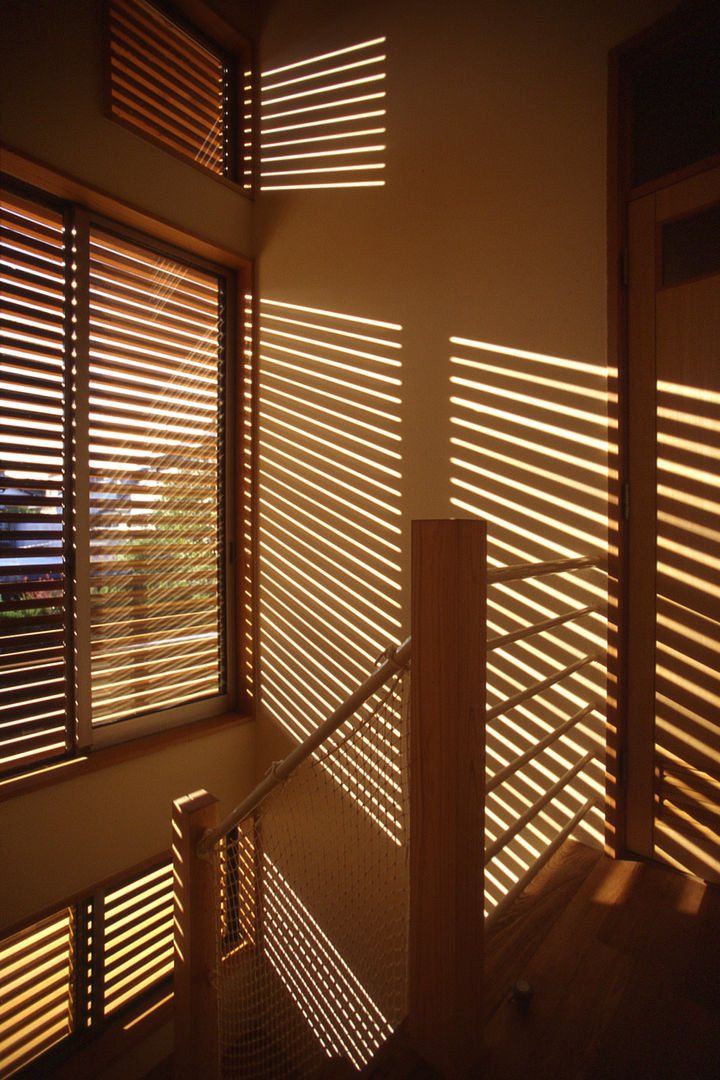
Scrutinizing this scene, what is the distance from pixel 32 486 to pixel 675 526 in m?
2.41

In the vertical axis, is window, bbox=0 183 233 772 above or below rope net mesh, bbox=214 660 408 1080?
above

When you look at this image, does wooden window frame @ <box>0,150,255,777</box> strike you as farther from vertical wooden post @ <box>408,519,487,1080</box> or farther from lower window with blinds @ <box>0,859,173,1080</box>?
vertical wooden post @ <box>408,519,487,1080</box>

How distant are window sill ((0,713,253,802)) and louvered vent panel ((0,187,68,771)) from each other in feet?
0.27

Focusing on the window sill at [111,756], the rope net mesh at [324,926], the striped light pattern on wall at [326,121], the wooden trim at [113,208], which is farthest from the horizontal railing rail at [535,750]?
the wooden trim at [113,208]

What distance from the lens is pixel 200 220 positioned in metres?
2.79

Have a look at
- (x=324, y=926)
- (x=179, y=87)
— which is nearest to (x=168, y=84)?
(x=179, y=87)

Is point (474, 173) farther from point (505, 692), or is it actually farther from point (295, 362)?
point (505, 692)

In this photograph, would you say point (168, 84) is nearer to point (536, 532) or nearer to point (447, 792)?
point (536, 532)

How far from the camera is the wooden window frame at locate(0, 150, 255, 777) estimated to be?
2338 mm

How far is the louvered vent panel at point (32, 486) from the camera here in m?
2.26

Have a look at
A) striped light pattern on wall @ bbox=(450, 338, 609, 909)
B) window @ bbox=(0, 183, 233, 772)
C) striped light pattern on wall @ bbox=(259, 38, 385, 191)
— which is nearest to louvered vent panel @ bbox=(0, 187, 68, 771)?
window @ bbox=(0, 183, 233, 772)

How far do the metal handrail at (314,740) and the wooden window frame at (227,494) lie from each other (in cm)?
113

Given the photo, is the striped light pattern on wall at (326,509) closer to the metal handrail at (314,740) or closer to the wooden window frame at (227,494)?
the wooden window frame at (227,494)

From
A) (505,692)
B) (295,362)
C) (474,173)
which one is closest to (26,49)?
(295,362)
